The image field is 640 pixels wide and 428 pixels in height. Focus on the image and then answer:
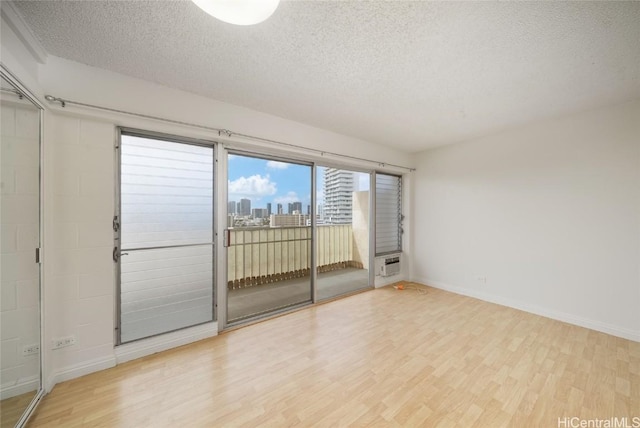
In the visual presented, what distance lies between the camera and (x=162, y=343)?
7.57 feet

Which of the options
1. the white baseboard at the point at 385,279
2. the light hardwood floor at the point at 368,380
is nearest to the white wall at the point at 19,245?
the light hardwood floor at the point at 368,380

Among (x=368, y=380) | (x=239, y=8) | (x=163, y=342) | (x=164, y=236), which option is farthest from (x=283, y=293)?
(x=239, y=8)

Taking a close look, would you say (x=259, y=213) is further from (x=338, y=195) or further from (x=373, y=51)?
(x=373, y=51)

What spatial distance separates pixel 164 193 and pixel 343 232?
13.2ft

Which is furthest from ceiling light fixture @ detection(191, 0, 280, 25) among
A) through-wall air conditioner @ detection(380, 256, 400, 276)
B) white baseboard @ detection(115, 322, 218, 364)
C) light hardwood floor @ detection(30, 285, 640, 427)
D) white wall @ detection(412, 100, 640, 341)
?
through-wall air conditioner @ detection(380, 256, 400, 276)

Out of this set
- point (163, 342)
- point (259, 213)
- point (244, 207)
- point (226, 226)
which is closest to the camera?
point (163, 342)

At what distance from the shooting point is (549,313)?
3086 mm

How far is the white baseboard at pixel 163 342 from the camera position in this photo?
84.4 inches

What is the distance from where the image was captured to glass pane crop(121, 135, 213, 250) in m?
2.23

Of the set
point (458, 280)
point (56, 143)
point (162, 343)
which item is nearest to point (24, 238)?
point (56, 143)

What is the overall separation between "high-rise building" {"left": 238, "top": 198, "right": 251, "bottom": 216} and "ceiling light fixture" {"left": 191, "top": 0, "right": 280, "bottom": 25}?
7.71 ft

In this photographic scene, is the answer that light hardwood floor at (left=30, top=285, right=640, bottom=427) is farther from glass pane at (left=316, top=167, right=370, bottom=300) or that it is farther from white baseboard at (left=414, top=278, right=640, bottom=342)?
glass pane at (left=316, top=167, right=370, bottom=300)

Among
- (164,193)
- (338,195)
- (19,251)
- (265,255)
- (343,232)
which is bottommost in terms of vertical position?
(265,255)

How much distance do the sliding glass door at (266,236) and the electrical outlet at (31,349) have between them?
152cm
